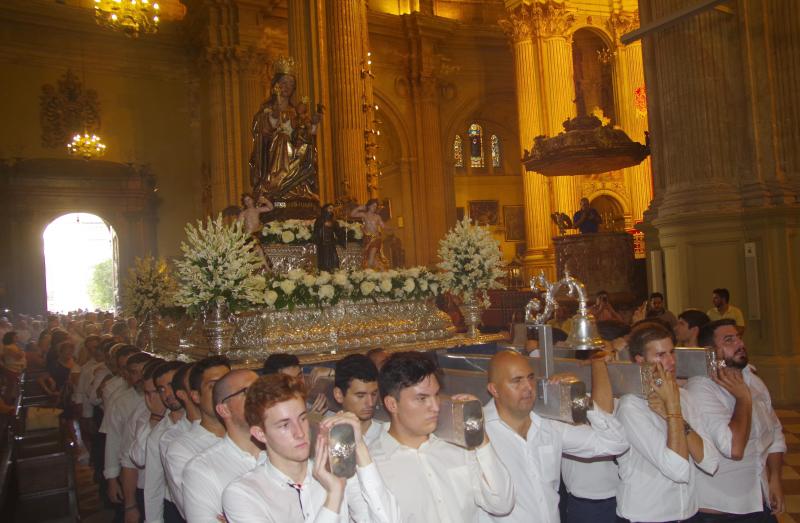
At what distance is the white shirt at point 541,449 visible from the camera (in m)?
3.49

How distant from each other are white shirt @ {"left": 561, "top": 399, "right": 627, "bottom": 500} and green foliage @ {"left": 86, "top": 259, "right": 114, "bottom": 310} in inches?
1270

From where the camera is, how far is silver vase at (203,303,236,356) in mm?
7500

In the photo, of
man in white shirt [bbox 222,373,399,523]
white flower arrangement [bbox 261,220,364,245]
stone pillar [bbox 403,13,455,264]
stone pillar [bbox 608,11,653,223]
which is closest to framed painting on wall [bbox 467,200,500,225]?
stone pillar [bbox 403,13,455,264]

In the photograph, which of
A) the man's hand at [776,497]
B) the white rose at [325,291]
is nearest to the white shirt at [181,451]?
the man's hand at [776,497]

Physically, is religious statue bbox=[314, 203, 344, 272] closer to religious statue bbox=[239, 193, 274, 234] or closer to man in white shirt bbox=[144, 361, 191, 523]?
religious statue bbox=[239, 193, 274, 234]

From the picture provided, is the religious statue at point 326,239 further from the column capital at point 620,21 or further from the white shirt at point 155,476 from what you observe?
the column capital at point 620,21

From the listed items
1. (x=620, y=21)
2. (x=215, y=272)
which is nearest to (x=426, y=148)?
(x=620, y=21)

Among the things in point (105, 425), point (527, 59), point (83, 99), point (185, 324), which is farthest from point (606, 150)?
point (83, 99)

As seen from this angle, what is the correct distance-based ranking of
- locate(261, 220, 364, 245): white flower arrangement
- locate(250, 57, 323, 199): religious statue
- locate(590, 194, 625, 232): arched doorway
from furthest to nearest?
locate(590, 194, 625, 232): arched doorway
locate(250, 57, 323, 199): religious statue
locate(261, 220, 364, 245): white flower arrangement

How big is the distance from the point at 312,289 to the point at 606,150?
9.45 meters

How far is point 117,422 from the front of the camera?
659 cm

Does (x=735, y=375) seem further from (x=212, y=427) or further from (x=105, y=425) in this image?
(x=105, y=425)

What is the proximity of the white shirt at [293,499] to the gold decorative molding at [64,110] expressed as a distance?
21.7 meters

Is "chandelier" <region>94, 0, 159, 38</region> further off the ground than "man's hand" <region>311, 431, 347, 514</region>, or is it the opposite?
"chandelier" <region>94, 0, 159, 38</region>
